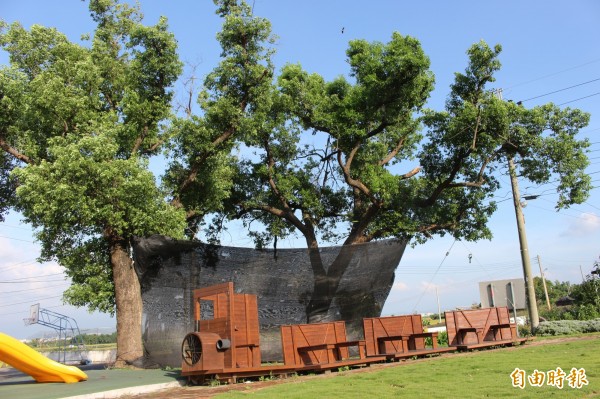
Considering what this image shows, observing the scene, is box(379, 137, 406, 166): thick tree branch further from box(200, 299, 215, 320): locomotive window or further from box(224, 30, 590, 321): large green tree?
box(200, 299, 215, 320): locomotive window

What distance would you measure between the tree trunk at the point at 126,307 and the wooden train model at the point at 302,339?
6.35 feet

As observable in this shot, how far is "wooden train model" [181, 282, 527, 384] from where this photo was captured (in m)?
8.88

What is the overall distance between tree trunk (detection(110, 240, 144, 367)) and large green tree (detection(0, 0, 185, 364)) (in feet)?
0.08

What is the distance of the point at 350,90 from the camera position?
16.4m

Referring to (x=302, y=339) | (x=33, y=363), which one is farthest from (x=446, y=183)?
(x=33, y=363)

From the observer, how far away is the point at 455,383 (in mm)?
6512

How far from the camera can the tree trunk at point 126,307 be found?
12.4m

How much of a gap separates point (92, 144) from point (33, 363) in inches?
186

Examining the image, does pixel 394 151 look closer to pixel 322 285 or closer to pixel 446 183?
pixel 446 183

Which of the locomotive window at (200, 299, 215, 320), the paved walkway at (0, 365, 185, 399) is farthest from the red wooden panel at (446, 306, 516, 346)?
the paved walkway at (0, 365, 185, 399)

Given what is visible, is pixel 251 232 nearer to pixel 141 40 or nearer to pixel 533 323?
pixel 141 40

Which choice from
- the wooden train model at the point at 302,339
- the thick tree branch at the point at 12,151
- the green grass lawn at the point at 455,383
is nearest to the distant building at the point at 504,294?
the wooden train model at the point at 302,339

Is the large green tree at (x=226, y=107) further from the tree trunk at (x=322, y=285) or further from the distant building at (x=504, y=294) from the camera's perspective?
the distant building at (x=504, y=294)

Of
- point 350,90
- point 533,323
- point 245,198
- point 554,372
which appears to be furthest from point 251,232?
point 554,372
